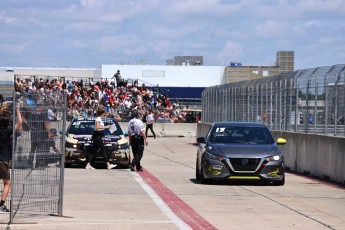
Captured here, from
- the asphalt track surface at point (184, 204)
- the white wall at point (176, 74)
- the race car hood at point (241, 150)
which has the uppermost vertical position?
the white wall at point (176, 74)

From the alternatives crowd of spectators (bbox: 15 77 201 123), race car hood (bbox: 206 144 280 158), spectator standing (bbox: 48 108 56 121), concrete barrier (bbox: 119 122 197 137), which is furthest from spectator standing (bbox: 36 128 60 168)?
concrete barrier (bbox: 119 122 197 137)

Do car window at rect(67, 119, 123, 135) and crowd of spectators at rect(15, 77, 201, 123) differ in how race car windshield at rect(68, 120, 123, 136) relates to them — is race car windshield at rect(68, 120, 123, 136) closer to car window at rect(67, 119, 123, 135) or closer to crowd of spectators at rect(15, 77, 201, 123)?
car window at rect(67, 119, 123, 135)

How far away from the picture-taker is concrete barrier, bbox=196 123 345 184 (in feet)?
73.8

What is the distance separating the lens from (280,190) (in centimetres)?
2020

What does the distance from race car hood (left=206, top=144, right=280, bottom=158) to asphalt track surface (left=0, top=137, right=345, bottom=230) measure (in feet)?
2.31

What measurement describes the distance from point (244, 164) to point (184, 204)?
456 cm

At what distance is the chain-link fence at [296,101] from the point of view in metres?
24.3

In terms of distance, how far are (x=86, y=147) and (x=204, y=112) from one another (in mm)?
25499

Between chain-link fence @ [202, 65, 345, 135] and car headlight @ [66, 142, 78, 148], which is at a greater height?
chain-link fence @ [202, 65, 345, 135]

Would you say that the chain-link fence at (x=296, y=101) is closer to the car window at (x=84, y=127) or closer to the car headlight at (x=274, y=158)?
Result: the car headlight at (x=274, y=158)

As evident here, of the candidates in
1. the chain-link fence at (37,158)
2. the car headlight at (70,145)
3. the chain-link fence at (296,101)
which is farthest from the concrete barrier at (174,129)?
the chain-link fence at (37,158)

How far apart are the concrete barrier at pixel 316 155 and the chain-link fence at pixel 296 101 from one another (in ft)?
1.28

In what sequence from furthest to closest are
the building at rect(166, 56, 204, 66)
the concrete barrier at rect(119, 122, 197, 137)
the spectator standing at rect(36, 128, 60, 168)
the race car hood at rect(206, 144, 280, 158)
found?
the building at rect(166, 56, 204, 66)
the concrete barrier at rect(119, 122, 197, 137)
the race car hood at rect(206, 144, 280, 158)
the spectator standing at rect(36, 128, 60, 168)

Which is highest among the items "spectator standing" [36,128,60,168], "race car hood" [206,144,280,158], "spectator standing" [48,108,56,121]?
"spectator standing" [48,108,56,121]
